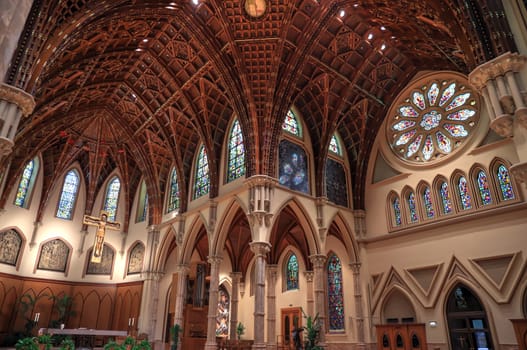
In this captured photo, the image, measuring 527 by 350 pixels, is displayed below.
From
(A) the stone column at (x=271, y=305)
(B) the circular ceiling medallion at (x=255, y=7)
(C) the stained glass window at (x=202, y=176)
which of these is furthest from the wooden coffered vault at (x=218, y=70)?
(A) the stone column at (x=271, y=305)

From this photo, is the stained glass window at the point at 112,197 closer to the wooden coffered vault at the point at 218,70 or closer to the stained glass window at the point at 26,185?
the wooden coffered vault at the point at 218,70

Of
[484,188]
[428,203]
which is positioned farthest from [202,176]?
[484,188]

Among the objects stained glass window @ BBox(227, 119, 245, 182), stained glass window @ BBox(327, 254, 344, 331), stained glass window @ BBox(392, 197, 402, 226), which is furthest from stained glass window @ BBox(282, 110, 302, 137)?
stained glass window @ BBox(327, 254, 344, 331)

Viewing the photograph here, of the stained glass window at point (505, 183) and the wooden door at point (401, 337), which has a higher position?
the stained glass window at point (505, 183)

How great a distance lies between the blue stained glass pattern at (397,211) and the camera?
56.8 ft

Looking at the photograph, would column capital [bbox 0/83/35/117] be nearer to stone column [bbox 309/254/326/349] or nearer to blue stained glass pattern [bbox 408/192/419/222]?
stone column [bbox 309/254/326/349]

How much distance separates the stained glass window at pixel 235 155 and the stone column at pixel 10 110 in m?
10.1

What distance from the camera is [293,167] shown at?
17266 mm

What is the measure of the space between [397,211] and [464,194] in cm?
322

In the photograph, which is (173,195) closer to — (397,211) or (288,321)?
(288,321)

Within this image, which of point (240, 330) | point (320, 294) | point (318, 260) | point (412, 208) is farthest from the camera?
point (240, 330)

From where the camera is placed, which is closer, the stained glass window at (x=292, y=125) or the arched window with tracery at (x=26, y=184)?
the stained glass window at (x=292, y=125)

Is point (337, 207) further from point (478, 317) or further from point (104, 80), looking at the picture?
point (104, 80)

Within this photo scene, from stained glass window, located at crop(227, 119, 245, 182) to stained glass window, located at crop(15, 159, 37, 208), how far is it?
12423 millimetres
